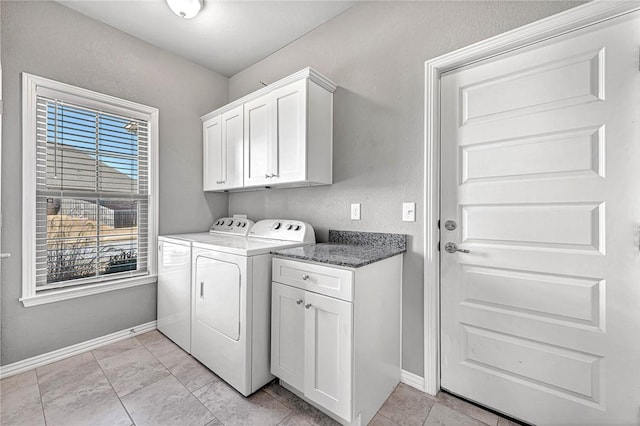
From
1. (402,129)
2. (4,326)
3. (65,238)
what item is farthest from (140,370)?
(402,129)

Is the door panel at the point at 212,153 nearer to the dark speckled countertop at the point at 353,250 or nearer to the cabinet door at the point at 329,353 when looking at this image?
the dark speckled countertop at the point at 353,250

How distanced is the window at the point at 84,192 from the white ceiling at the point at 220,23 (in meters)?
0.66

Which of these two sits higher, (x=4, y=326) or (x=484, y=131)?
(x=484, y=131)

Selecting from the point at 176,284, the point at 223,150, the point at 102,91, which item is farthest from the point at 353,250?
the point at 102,91

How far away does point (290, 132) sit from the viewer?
2059mm

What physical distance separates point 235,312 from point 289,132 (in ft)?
4.45

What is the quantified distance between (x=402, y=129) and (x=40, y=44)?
278 cm

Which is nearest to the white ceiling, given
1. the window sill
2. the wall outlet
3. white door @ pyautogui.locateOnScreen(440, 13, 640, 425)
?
white door @ pyautogui.locateOnScreen(440, 13, 640, 425)

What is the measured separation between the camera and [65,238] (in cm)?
213

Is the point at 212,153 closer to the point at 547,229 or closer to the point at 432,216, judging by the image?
the point at 432,216

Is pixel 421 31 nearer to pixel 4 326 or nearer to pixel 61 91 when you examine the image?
pixel 61 91

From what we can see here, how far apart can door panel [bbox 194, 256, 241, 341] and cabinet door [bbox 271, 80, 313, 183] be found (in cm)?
81

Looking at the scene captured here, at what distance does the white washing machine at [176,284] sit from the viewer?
7.08 ft

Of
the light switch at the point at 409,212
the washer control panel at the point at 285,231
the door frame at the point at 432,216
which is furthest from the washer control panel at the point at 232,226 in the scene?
the door frame at the point at 432,216
